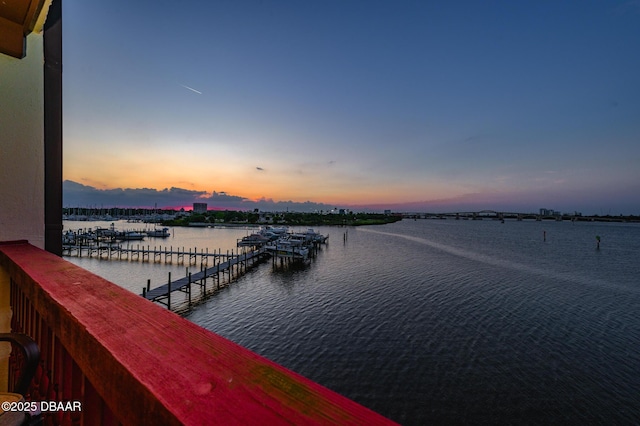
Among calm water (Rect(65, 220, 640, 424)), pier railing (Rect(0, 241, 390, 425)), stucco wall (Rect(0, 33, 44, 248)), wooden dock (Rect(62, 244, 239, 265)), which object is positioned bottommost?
calm water (Rect(65, 220, 640, 424))

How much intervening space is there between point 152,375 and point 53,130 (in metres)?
4.47

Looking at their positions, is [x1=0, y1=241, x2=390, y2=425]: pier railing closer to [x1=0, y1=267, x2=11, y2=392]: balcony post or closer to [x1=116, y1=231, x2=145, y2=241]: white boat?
[x1=0, y1=267, x2=11, y2=392]: balcony post

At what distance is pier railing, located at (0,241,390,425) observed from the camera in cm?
67

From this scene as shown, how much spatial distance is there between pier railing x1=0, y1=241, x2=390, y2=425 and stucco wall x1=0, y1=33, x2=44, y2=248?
262 cm

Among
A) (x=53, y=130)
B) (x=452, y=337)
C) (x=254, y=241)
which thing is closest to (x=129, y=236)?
(x=254, y=241)

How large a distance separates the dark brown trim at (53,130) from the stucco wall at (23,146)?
0.05m

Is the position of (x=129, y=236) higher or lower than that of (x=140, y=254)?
higher

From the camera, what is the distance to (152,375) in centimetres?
76

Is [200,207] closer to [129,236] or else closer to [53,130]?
[129,236]

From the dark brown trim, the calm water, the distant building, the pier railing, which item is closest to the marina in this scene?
the calm water

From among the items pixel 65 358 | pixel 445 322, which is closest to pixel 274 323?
pixel 445 322

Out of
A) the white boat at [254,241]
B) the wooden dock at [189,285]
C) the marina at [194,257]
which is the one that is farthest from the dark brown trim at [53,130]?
the white boat at [254,241]

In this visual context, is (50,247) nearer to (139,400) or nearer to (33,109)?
(33,109)

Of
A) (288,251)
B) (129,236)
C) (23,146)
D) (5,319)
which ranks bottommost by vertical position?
(288,251)
